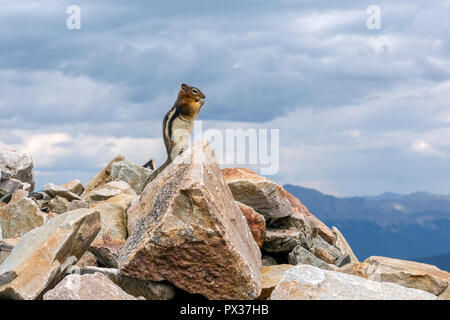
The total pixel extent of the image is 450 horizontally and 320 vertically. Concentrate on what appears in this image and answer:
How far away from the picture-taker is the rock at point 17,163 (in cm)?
1791

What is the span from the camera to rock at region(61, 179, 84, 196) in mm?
17000

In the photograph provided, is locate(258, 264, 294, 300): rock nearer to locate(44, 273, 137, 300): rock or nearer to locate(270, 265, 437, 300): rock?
locate(270, 265, 437, 300): rock

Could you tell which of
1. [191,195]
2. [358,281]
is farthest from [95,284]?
[358,281]

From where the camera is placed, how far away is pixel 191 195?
8.27 metres

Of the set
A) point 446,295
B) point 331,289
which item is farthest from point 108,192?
point 446,295

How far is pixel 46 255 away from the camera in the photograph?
8594 mm

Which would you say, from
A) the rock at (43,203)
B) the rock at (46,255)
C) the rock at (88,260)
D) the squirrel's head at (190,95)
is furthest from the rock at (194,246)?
the rock at (43,203)

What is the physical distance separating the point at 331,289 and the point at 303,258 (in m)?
3.63

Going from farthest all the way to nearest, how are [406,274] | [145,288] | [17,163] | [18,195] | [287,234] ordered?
[17,163]
[18,195]
[287,234]
[406,274]
[145,288]

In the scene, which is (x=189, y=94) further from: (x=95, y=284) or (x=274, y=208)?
(x=95, y=284)

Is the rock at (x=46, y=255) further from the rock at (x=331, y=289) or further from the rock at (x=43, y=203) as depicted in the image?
the rock at (x=43, y=203)

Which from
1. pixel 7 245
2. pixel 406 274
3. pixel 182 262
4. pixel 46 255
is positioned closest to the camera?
pixel 182 262

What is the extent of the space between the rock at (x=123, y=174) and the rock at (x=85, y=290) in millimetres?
9023

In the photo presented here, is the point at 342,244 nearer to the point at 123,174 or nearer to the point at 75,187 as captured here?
the point at 123,174
